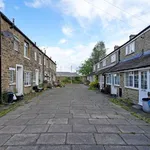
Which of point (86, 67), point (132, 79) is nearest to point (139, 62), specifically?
point (132, 79)

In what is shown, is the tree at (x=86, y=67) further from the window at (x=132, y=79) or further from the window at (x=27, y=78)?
the window at (x=132, y=79)

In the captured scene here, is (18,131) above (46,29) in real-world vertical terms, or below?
below

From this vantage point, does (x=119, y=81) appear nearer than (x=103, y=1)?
No

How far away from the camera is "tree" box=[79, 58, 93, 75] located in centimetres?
5766

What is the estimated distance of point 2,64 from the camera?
37.3 ft

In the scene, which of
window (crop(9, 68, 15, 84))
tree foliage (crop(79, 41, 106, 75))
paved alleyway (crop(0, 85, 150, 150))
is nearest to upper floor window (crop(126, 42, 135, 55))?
paved alleyway (crop(0, 85, 150, 150))

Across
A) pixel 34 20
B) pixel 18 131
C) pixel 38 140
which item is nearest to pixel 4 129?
pixel 18 131

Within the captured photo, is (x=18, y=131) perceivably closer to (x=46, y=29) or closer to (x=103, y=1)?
(x=103, y=1)

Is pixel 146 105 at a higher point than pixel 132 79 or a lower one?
lower

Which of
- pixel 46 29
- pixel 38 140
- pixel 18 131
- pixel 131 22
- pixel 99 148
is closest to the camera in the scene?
pixel 99 148

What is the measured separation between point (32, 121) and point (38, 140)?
2.30m

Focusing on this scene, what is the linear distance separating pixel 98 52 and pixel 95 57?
2172 mm

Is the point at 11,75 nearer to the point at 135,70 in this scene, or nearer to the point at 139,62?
the point at 135,70

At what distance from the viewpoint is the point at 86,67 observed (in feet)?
191
